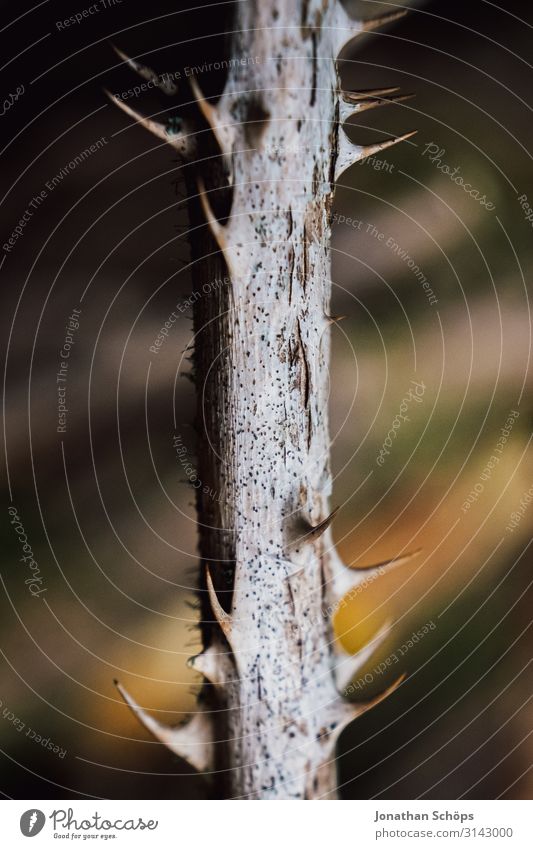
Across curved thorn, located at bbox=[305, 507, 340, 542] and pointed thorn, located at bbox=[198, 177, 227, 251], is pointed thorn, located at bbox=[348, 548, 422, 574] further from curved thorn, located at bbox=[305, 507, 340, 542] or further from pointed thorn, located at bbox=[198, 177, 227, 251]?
pointed thorn, located at bbox=[198, 177, 227, 251]

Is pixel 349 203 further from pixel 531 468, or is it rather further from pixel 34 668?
pixel 34 668

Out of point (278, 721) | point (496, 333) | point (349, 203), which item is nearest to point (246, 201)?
point (349, 203)

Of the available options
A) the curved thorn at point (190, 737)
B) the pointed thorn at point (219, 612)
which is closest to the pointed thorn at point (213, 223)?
the pointed thorn at point (219, 612)

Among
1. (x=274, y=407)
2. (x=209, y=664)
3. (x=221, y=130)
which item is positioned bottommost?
(x=209, y=664)

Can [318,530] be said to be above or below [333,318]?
below
